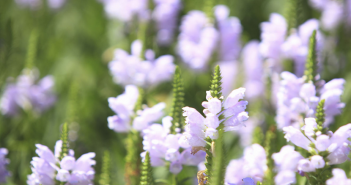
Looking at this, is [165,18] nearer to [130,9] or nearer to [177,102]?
[130,9]

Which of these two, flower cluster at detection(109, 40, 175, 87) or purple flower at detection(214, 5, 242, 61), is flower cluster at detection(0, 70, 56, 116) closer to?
flower cluster at detection(109, 40, 175, 87)

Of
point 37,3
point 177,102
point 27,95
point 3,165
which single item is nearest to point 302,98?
point 177,102

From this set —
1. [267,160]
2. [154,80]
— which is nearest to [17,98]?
[154,80]

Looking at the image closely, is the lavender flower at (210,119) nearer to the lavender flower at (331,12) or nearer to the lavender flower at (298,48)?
the lavender flower at (298,48)

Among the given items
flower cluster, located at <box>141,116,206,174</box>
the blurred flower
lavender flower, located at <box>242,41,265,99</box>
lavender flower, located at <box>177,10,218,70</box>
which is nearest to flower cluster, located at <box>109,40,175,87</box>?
lavender flower, located at <box>177,10,218,70</box>

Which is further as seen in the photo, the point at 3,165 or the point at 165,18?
the point at 165,18

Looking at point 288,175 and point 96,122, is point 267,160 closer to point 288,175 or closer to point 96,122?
point 288,175
